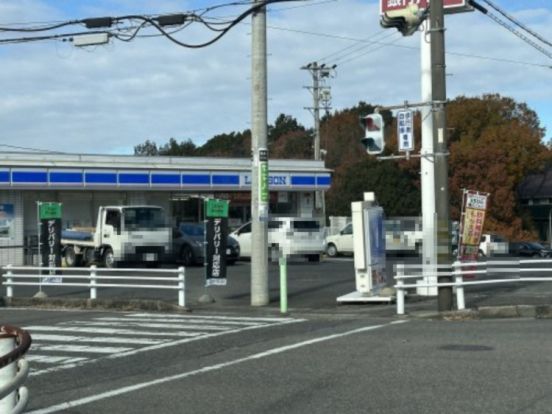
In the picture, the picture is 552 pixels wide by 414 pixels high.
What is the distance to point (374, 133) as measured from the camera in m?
15.7

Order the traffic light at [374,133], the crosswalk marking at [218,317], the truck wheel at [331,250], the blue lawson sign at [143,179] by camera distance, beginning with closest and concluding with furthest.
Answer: the crosswalk marking at [218,317], the traffic light at [374,133], the blue lawson sign at [143,179], the truck wheel at [331,250]

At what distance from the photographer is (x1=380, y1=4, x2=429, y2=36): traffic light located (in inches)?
586

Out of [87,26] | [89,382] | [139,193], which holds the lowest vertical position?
[89,382]

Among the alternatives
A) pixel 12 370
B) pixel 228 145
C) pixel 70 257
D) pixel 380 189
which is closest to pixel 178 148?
pixel 228 145

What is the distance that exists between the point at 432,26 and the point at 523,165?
5375 centimetres

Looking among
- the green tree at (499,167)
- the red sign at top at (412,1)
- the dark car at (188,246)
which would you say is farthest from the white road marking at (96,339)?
the green tree at (499,167)

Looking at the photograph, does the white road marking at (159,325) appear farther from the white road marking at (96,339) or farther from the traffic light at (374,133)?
the traffic light at (374,133)

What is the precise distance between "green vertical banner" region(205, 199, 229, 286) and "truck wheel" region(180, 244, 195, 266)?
11.7 meters

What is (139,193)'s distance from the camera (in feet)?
118

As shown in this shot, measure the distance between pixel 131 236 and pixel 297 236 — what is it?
7062mm

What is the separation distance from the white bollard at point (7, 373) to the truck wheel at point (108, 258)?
2332 centimetres

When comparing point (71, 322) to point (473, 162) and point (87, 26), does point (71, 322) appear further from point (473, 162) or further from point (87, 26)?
point (473, 162)

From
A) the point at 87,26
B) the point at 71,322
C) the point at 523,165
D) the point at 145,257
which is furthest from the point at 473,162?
the point at 71,322

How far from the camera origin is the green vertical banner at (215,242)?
58.4 feet
